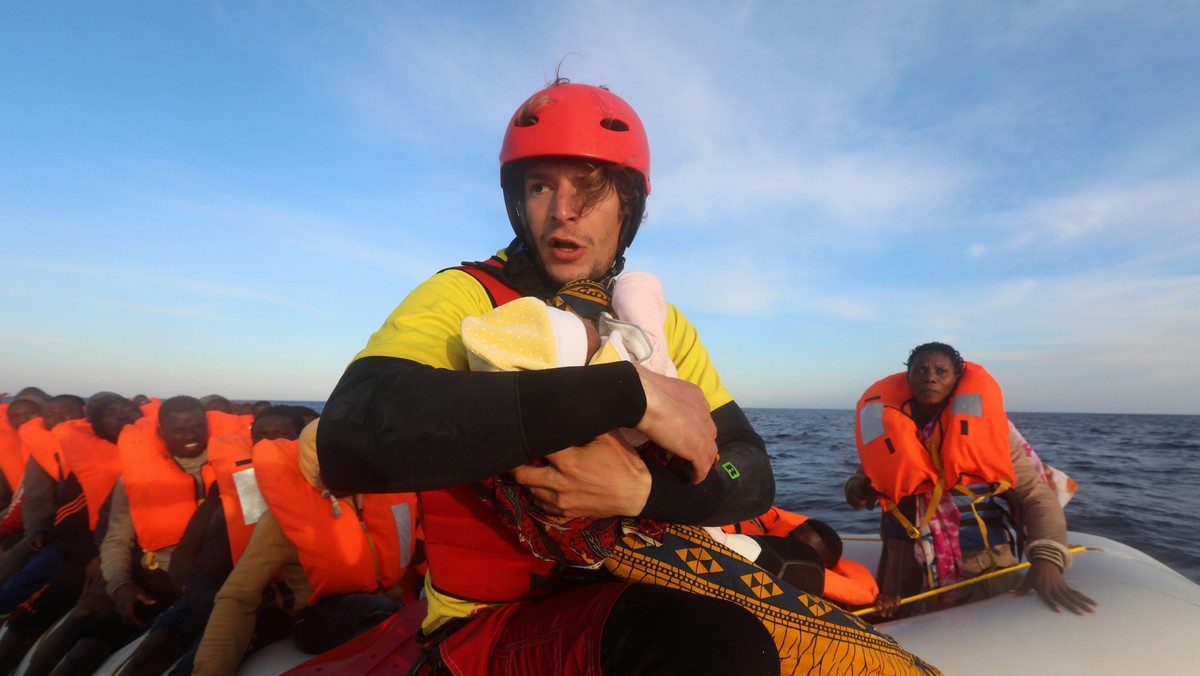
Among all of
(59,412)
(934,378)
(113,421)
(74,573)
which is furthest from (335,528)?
(59,412)

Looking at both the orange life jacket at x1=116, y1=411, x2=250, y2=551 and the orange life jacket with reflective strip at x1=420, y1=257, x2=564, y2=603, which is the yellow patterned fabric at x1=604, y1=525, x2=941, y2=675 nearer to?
the orange life jacket with reflective strip at x1=420, y1=257, x2=564, y2=603

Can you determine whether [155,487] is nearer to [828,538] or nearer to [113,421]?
[113,421]

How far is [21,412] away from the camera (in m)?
8.88

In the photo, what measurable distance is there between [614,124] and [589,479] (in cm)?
129

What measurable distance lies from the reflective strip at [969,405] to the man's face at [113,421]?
29.6 ft

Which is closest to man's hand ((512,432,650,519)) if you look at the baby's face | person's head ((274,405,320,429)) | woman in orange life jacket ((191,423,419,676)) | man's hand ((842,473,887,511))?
the baby's face

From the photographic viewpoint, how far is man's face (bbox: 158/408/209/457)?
17.5 feet

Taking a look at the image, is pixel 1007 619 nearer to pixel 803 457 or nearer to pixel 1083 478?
pixel 1083 478

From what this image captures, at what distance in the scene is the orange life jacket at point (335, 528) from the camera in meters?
3.50

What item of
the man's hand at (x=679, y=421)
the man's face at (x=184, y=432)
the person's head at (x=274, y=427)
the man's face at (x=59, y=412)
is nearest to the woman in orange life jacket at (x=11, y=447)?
the man's face at (x=59, y=412)

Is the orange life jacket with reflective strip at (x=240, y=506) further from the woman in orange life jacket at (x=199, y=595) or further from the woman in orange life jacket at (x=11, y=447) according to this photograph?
the woman in orange life jacket at (x=11, y=447)

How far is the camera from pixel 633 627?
1.15 metres

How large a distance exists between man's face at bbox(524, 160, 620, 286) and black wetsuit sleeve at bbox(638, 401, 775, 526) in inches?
26.3

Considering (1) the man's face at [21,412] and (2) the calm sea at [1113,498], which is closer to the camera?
(2) the calm sea at [1113,498]
